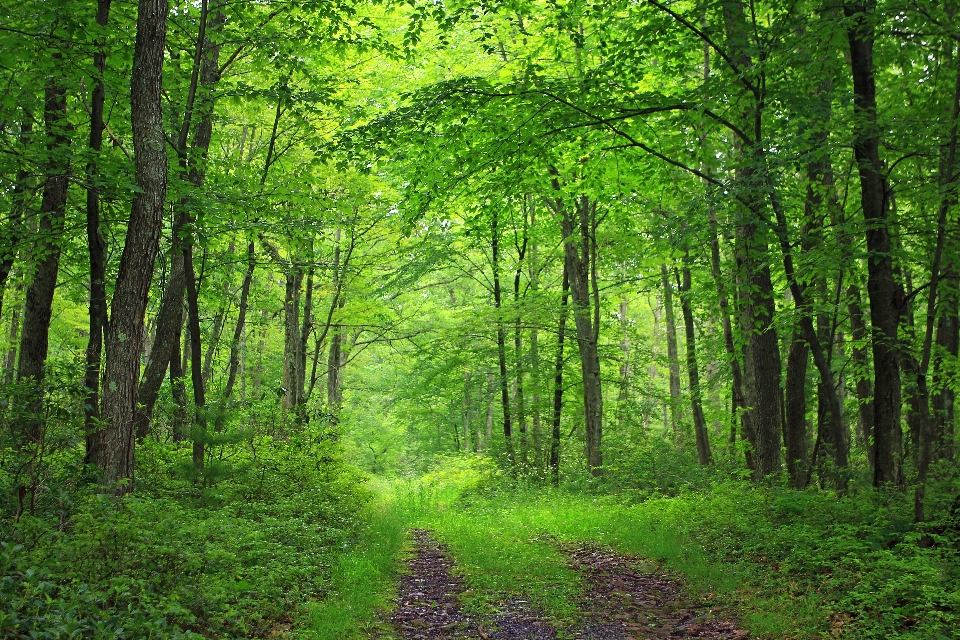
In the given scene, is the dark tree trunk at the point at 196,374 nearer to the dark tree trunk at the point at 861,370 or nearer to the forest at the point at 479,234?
the forest at the point at 479,234

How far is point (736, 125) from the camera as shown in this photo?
369 inches

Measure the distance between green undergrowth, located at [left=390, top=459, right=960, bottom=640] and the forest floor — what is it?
19 centimetres

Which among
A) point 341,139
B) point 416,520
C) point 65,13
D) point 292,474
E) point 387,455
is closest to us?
point 65,13

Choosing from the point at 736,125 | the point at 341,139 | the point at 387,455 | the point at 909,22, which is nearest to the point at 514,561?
the point at 341,139

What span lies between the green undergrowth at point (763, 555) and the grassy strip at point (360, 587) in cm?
99

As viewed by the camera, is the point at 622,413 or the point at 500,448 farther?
the point at 500,448

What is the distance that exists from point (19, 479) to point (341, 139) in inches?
222

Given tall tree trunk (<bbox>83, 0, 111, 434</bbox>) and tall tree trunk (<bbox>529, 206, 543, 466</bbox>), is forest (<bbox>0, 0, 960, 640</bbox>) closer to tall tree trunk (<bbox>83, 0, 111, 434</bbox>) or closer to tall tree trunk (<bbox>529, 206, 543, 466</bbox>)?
tall tree trunk (<bbox>83, 0, 111, 434</bbox>)

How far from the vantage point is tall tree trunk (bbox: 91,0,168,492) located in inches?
259

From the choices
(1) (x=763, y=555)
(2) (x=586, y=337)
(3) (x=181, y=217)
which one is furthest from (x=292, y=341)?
(1) (x=763, y=555)

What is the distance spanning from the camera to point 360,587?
23.2 ft

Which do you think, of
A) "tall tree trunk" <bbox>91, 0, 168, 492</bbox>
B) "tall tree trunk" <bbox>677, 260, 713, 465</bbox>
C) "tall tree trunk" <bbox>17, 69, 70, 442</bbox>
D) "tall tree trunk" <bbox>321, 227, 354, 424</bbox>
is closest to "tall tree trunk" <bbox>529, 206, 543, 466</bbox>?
"tall tree trunk" <bbox>677, 260, 713, 465</bbox>

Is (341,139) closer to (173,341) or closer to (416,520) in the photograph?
(173,341)

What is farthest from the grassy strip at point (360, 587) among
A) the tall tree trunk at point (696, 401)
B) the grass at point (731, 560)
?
the tall tree trunk at point (696, 401)
